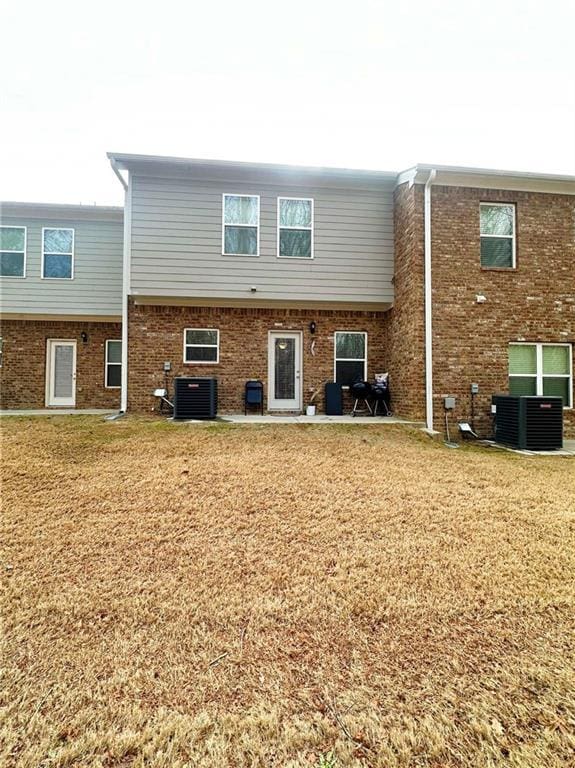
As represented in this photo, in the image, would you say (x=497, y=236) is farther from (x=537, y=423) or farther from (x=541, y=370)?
(x=537, y=423)

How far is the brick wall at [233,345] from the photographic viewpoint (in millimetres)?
9125

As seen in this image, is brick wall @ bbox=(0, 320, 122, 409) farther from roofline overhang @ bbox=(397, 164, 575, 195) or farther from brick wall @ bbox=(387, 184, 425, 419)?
roofline overhang @ bbox=(397, 164, 575, 195)

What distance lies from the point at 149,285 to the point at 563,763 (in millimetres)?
9311

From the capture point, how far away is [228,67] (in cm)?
830

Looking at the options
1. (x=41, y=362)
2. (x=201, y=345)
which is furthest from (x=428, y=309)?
(x=41, y=362)

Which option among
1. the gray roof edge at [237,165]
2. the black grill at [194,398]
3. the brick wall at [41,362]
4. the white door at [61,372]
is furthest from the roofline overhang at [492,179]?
the white door at [61,372]

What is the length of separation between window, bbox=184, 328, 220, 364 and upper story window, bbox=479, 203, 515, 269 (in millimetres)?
6529

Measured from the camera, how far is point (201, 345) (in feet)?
30.7

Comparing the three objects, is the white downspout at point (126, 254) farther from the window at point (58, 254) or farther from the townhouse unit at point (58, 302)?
the window at point (58, 254)

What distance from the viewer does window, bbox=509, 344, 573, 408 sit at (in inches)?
330

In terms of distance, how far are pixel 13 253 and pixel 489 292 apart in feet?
40.8

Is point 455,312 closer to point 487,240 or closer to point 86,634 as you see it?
point 487,240

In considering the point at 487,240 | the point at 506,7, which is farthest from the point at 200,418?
the point at 506,7

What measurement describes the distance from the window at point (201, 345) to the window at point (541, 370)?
691cm
